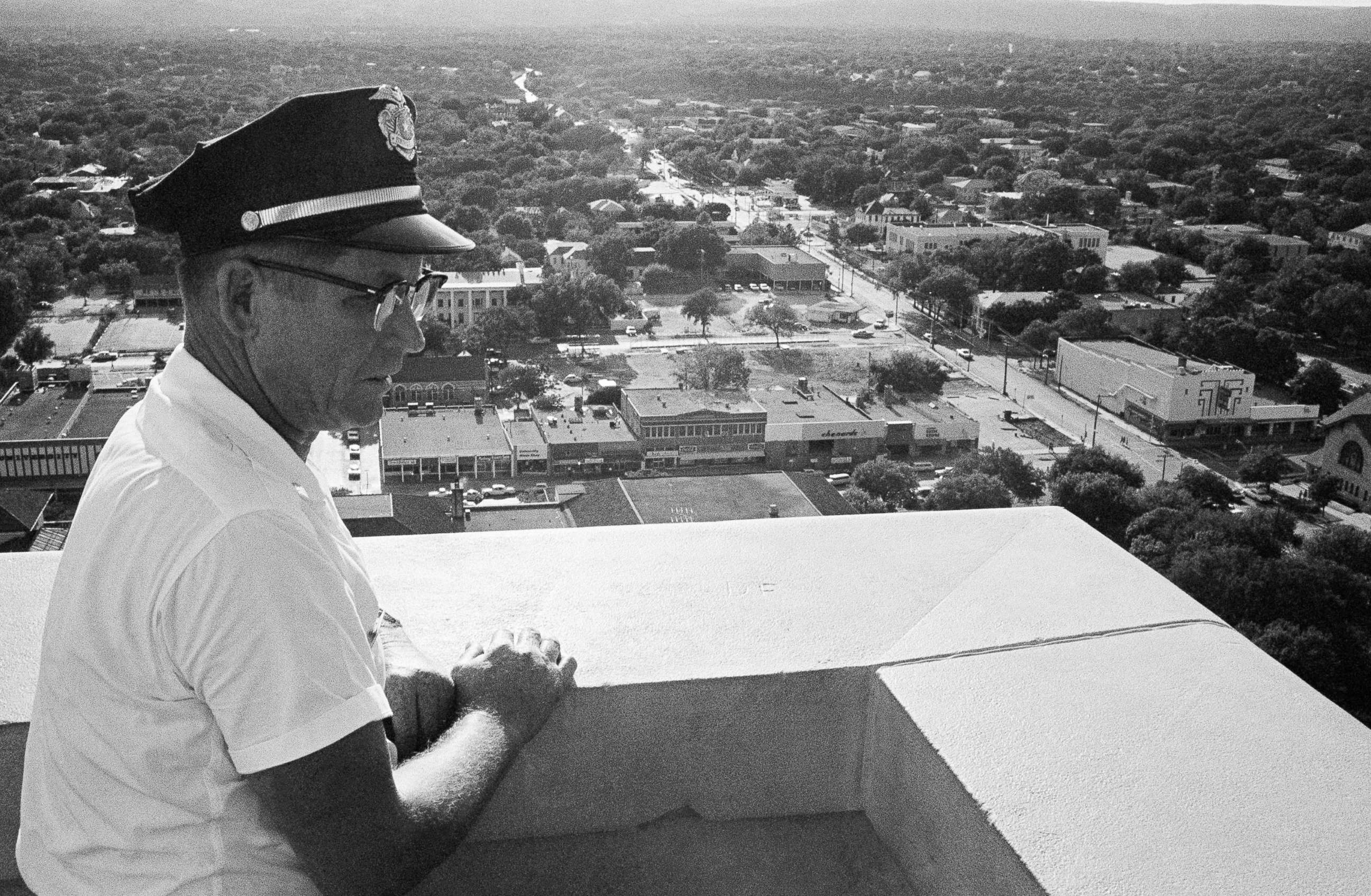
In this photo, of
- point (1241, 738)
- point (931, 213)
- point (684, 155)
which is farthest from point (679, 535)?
point (684, 155)

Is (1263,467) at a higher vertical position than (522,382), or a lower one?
lower

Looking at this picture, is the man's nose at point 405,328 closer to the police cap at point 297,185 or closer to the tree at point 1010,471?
the police cap at point 297,185

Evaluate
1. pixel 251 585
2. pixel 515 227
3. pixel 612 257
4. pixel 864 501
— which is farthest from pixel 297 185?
pixel 515 227

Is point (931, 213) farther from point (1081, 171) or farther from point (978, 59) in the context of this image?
point (978, 59)

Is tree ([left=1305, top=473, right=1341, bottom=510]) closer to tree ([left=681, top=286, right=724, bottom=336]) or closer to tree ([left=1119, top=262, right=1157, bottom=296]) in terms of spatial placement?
tree ([left=681, top=286, right=724, bottom=336])

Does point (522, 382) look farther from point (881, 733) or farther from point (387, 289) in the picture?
point (387, 289)
